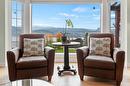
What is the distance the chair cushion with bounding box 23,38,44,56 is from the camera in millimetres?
4508

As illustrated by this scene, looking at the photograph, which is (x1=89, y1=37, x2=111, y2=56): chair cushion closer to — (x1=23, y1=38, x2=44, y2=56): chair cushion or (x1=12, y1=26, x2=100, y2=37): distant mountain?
(x1=23, y1=38, x2=44, y2=56): chair cushion

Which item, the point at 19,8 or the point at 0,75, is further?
the point at 19,8

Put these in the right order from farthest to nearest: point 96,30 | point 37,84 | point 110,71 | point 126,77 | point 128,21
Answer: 1. point 96,30
2. point 128,21
3. point 126,77
4. point 110,71
5. point 37,84

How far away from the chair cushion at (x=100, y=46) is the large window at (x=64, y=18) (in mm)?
1687

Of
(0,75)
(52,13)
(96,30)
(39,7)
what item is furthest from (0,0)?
(96,30)

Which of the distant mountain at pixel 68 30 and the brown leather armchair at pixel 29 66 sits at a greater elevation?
the distant mountain at pixel 68 30

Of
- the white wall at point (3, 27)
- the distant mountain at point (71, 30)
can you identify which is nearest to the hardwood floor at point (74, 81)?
the white wall at point (3, 27)

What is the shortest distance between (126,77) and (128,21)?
1.55 meters

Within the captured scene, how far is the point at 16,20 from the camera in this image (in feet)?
19.0

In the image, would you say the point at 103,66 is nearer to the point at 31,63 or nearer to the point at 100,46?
the point at 100,46

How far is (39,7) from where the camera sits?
6.17 meters

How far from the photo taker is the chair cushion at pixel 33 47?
4.51 metres

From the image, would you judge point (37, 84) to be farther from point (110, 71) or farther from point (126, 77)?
point (126, 77)

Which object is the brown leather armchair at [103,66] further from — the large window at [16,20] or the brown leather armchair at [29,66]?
the large window at [16,20]
